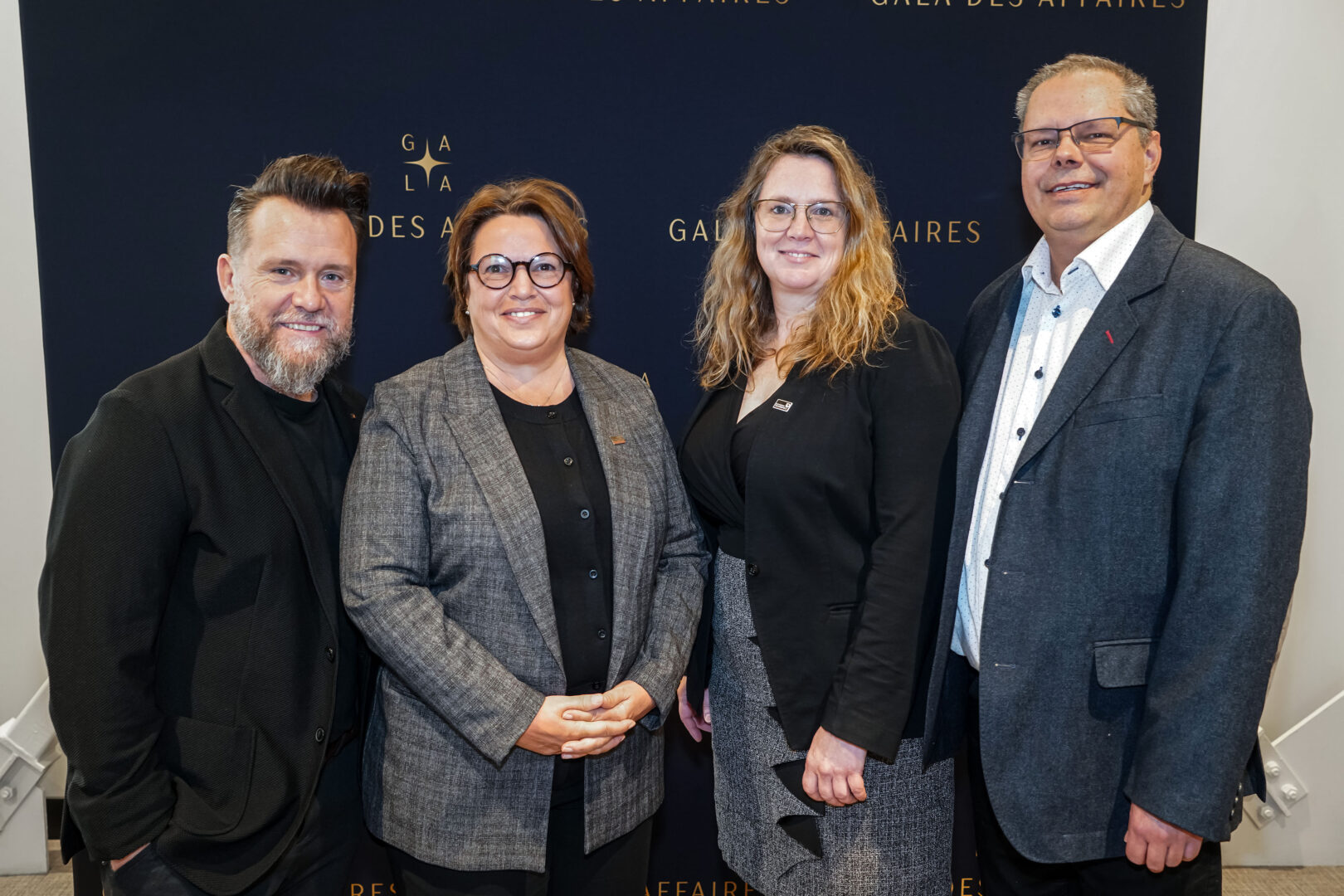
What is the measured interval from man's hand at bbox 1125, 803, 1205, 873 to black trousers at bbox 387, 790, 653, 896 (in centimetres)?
100

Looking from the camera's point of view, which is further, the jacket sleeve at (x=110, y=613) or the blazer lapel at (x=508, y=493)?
the blazer lapel at (x=508, y=493)

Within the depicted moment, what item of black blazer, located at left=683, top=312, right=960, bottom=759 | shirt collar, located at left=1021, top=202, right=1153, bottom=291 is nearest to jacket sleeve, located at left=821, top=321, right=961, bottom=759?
black blazer, located at left=683, top=312, right=960, bottom=759

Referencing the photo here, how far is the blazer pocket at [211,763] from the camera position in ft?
5.62

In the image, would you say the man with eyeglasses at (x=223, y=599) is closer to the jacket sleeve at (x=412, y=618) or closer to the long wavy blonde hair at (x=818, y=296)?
the jacket sleeve at (x=412, y=618)

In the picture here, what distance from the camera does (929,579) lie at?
5.93ft

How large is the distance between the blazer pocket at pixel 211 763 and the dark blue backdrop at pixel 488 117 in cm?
132

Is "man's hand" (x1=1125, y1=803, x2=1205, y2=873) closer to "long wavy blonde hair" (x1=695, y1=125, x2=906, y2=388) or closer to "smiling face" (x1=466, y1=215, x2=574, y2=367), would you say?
"long wavy blonde hair" (x1=695, y1=125, x2=906, y2=388)

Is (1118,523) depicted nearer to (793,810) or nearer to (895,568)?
(895,568)

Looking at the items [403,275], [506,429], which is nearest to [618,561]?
[506,429]

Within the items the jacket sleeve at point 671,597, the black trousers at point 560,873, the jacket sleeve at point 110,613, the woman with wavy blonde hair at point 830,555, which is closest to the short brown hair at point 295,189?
the jacket sleeve at point 110,613

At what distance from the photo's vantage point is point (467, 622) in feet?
5.98

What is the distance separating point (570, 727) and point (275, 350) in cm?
99

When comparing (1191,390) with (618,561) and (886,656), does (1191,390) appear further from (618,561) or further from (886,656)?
(618,561)

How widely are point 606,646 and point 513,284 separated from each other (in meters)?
0.80
